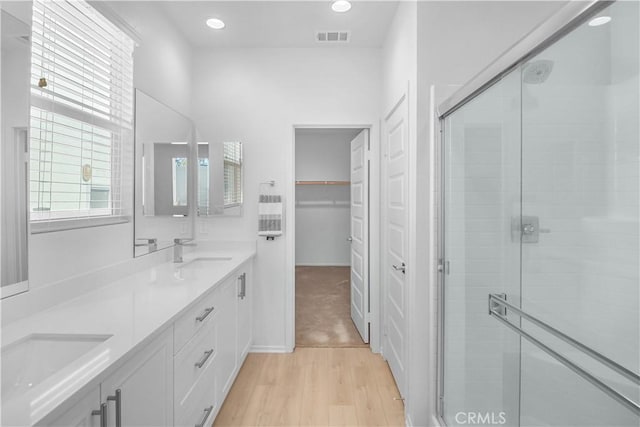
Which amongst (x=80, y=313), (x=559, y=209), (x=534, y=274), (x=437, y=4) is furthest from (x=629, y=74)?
(x=80, y=313)

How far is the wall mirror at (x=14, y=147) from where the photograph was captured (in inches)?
50.3

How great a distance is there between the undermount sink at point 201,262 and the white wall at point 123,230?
1.55 feet

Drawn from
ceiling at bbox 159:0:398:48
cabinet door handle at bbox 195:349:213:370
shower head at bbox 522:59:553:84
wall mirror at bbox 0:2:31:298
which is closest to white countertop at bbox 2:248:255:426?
wall mirror at bbox 0:2:31:298

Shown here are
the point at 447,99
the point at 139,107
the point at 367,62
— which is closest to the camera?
the point at 447,99

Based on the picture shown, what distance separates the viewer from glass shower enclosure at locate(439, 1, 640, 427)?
1374mm

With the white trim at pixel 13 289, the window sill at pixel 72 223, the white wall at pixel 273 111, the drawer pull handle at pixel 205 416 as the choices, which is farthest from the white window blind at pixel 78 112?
the drawer pull handle at pixel 205 416

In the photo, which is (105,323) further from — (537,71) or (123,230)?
(537,71)

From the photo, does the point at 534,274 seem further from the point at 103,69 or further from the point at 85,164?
the point at 103,69

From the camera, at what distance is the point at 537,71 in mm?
1389

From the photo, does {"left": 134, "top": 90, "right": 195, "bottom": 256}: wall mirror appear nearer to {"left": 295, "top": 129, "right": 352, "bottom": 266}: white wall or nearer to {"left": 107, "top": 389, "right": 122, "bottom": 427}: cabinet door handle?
{"left": 107, "top": 389, "right": 122, "bottom": 427}: cabinet door handle

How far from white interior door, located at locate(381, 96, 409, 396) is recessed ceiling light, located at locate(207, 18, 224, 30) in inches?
60.2

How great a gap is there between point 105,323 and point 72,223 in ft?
2.15

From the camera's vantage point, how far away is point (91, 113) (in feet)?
6.12

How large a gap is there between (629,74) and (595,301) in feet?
3.04
